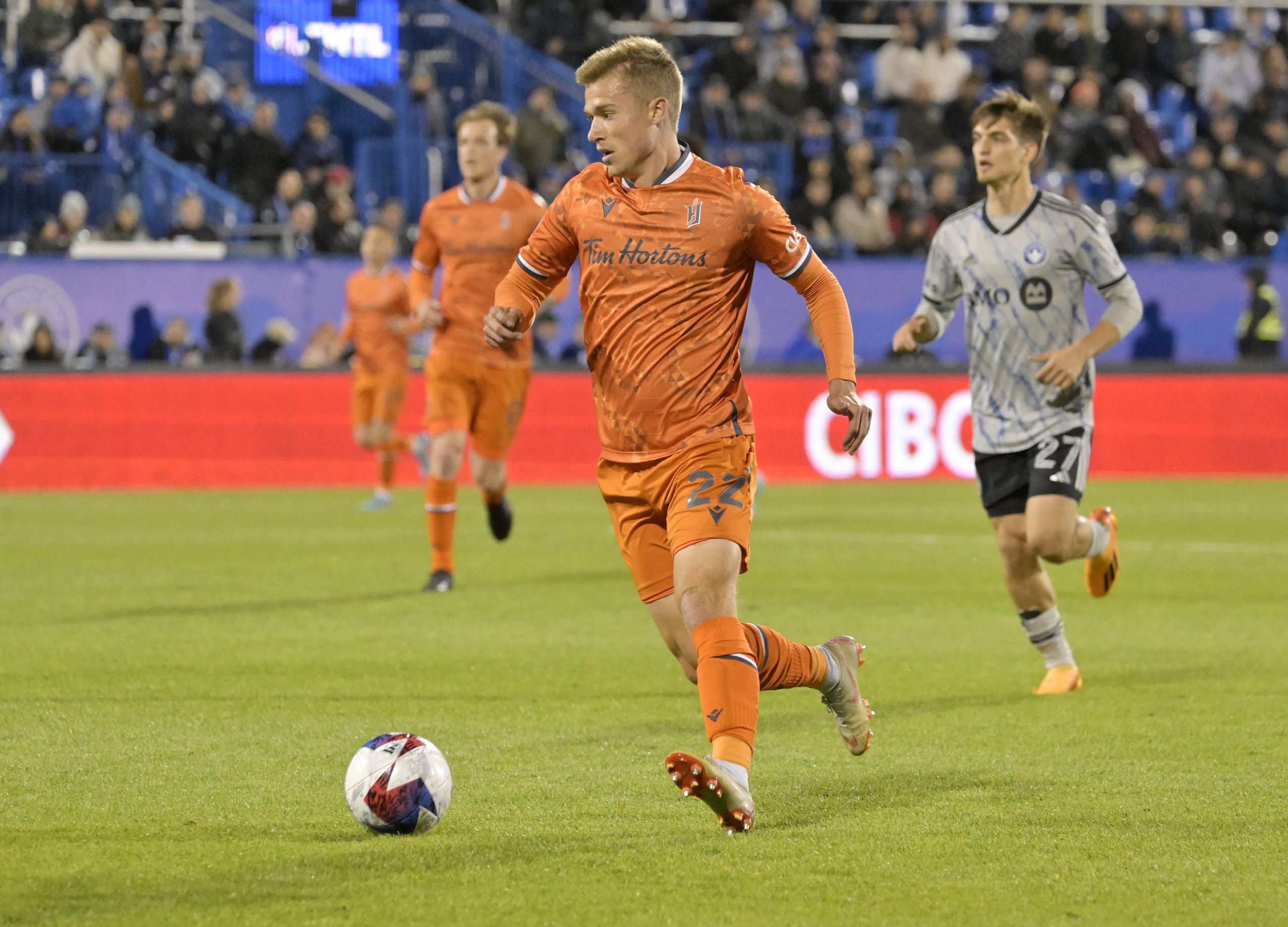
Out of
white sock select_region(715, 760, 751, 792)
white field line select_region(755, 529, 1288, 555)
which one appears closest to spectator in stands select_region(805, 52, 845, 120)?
white field line select_region(755, 529, 1288, 555)

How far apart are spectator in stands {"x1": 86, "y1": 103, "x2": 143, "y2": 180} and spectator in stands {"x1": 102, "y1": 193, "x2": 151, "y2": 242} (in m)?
0.52

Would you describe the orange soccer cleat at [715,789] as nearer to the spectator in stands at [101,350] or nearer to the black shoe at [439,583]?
the black shoe at [439,583]

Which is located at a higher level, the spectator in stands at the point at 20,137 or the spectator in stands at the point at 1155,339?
the spectator in stands at the point at 20,137

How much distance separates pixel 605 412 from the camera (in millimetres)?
5176

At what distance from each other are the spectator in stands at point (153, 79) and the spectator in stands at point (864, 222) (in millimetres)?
8160

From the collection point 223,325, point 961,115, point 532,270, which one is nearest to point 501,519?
point 532,270

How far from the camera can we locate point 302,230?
19.5 meters

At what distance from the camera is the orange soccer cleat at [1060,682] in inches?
281

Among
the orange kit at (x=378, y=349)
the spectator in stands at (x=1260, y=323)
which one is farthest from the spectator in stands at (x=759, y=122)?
the orange kit at (x=378, y=349)

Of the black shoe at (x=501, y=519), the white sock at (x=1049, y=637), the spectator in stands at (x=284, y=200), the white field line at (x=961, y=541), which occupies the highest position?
the spectator in stands at (x=284, y=200)

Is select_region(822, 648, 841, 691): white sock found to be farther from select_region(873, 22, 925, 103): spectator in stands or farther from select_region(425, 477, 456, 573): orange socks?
select_region(873, 22, 925, 103): spectator in stands

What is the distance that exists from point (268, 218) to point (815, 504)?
7.67 metres

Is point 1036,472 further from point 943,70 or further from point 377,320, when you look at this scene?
point 943,70

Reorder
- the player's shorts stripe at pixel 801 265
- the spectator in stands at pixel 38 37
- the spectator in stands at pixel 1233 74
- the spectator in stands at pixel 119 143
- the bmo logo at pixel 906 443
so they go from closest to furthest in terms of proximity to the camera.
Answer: the player's shorts stripe at pixel 801 265, the bmo logo at pixel 906 443, the spectator in stands at pixel 119 143, the spectator in stands at pixel 38 37, the spectator in stands at pixel 1233 74
